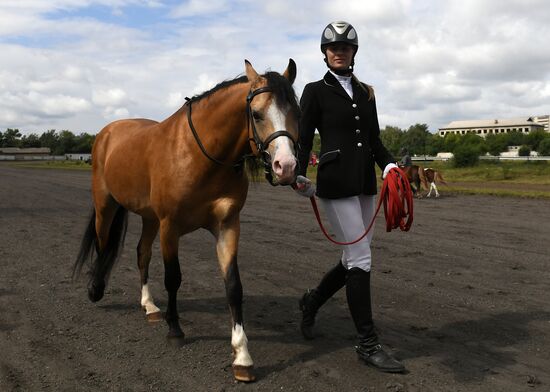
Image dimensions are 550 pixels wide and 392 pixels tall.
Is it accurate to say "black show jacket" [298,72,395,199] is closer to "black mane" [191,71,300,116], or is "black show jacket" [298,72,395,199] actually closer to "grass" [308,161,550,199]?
"black mane" [191,71,300,116]

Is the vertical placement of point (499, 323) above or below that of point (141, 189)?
below

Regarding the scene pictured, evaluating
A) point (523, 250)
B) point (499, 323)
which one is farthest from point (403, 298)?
point (523, 250)

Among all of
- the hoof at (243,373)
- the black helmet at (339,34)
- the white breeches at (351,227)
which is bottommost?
the hoof at (243,373)

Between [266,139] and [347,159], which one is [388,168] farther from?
[266,139]

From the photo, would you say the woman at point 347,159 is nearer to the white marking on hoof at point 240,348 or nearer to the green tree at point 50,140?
the white marking on hoof at point 240,348

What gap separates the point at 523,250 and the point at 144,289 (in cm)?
598

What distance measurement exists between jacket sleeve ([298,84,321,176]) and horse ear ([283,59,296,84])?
24cm

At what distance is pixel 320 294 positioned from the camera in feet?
14.0

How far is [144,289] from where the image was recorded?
16.7 feet

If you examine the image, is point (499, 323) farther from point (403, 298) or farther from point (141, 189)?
point (141, 189)

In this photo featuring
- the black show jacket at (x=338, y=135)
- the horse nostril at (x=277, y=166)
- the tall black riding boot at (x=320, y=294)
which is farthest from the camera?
the tall black riding boot at (x=320, y=294)

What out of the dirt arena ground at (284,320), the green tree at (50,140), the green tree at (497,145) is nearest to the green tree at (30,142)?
the green tree at (50,140)

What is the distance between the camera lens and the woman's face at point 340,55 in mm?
3686

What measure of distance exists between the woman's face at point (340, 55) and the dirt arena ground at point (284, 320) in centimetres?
214
